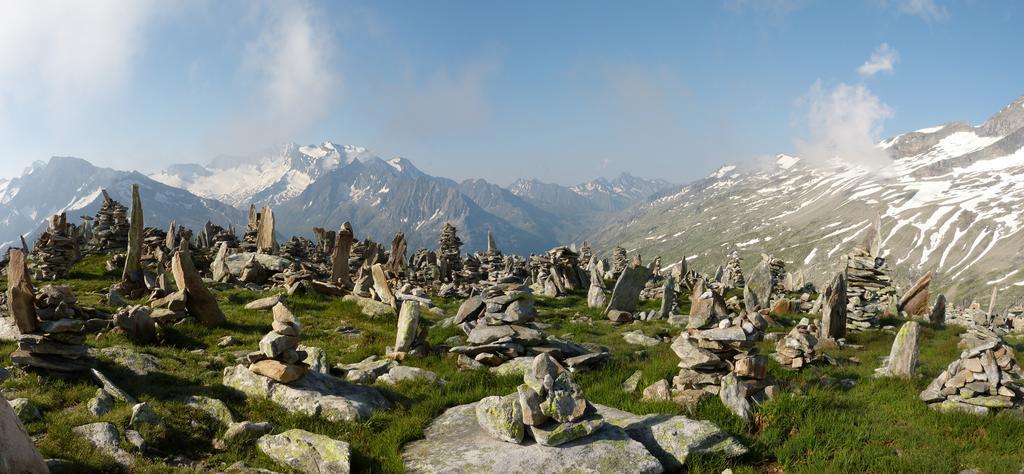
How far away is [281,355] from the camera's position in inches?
463

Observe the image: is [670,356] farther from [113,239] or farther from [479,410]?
[113,239]

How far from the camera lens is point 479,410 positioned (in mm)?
9750

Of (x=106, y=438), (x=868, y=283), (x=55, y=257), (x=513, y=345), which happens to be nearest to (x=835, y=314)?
(x=868, y=283)

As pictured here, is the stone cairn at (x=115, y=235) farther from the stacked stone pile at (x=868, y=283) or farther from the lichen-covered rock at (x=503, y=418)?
the stacked stone pile at (x=868, y=283)

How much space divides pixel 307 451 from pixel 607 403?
6.91 m

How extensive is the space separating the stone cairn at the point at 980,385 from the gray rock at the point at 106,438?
→ 17.1 metres

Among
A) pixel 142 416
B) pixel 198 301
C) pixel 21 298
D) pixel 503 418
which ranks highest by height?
pixel 21 298

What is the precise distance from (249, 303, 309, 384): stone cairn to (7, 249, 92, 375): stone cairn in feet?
13.0

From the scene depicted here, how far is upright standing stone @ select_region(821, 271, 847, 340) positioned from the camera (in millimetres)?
24078

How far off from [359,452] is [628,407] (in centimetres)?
605

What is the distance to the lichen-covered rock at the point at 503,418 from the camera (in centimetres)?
901

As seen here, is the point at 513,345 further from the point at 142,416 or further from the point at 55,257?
the point at 55,257

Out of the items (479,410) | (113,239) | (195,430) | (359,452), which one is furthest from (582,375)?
(113,239)

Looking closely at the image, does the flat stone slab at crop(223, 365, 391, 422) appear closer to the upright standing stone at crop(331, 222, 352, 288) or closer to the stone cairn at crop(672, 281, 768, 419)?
the stone cairn at crop(672, 281, 768, 419)
